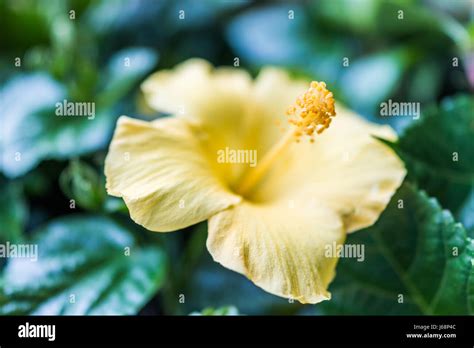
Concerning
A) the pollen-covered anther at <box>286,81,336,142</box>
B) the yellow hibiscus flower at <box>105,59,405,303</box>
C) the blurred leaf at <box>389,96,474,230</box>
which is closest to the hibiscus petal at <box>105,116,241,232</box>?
the yellow hibiscus flower at <box>105,59,405,303</box>

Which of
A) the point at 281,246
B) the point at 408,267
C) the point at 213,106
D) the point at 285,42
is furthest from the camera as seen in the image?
the point at 285,42

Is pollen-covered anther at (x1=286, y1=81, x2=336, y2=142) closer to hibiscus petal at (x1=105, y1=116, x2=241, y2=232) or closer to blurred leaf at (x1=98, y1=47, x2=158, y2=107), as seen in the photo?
hibiscus petal at (x1=105, y1=116, x2=241, y2=232)

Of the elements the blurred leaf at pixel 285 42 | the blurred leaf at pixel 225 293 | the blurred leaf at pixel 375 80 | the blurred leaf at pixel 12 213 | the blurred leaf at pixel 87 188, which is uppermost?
the blurred leaf at pixel 285 42

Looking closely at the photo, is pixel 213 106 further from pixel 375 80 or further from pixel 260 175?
pixel 375 80

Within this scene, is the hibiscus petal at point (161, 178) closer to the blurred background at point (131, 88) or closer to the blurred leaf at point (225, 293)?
the blurred background at point (131, 88)

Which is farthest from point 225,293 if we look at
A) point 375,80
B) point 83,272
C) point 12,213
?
point 375,80

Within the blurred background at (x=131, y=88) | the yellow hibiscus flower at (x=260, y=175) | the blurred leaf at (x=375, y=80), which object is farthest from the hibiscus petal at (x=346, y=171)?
the blurred leaf at (x=375, y=80)
